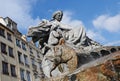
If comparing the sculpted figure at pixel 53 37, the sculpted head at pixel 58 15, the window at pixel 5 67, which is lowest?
the sculpted figure at pixel 53 37

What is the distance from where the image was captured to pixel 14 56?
44156 mm

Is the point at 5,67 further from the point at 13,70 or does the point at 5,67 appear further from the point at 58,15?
the point at 58,15

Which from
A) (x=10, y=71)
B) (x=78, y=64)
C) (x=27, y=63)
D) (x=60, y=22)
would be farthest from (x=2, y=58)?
(x=78, y=64)

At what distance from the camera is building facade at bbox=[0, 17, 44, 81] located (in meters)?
40.3

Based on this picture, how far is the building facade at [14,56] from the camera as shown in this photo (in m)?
40.3

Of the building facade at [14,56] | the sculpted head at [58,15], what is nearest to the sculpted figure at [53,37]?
the sculpted head at [58,15]

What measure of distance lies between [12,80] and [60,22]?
3372 cm

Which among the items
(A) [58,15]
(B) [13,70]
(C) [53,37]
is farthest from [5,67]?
(C) [53,37]

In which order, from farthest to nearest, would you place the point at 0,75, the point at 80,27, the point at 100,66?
the point at 0,75
the point at 80,27
the point at 100,66

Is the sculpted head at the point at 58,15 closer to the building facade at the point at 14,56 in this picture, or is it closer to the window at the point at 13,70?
the building facade at the point at 14,56

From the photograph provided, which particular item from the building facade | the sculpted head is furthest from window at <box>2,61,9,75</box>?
the sculpted head

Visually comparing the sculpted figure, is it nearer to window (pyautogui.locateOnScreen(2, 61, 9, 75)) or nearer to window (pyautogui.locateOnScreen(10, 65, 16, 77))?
window (pyautogui.locateOnScreen(2, 61, 9, 75))

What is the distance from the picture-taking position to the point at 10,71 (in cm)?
4091

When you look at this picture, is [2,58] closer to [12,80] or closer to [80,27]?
[12,80]
